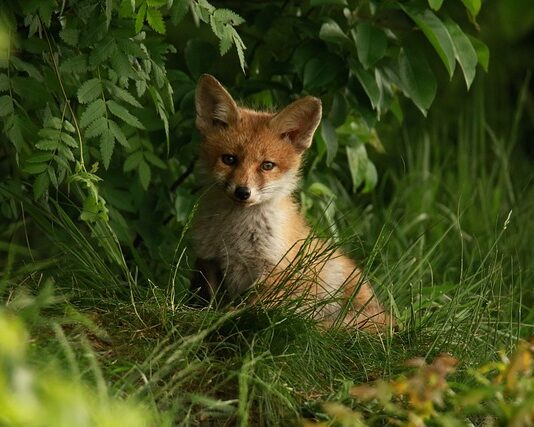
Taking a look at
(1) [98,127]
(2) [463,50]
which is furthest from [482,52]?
(1) [98,127]

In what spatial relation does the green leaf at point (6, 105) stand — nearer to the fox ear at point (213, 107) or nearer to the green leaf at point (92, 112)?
the green leaf at point (92, 112)

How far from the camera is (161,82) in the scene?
4168mm

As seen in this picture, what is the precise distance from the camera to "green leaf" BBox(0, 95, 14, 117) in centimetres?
397

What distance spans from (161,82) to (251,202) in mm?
710

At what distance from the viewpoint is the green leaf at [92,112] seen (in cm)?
401

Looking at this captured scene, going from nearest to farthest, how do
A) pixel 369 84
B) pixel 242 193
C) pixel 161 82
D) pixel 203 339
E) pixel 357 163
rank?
pixel 203 339 → pixel 161 82 → pixel 242 193 → pixel 369 84 → pixel 357 163

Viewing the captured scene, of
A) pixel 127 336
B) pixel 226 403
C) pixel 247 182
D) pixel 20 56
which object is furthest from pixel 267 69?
pixel 226 403

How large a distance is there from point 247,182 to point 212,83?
1.69 feet

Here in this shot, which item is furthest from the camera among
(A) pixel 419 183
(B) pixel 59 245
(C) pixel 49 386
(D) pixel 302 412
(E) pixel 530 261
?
(A) pixel 419 183

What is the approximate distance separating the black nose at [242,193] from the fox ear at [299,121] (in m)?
0.41

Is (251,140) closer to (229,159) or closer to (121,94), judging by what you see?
(229,159)

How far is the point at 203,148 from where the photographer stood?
15.4 ft

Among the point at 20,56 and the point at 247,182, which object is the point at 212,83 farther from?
the point at 20,56

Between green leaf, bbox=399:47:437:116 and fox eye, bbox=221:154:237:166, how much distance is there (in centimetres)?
97
